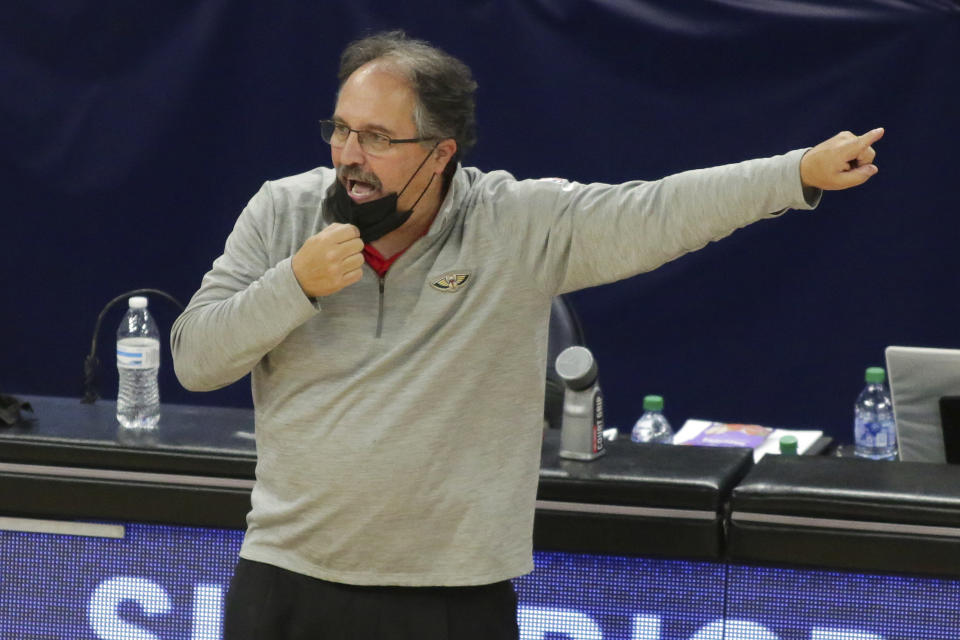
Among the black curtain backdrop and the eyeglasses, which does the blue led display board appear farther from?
the black curtain backdrop

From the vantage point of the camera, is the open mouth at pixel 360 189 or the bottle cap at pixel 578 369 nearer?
the open mouth at pixel 360 189

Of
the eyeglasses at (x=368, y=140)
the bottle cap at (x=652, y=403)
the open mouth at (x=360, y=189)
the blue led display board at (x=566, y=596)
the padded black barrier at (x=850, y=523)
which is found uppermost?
the eyeglasses at (x=368, y=140)

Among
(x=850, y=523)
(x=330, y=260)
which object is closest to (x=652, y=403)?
(x=850, y=523)

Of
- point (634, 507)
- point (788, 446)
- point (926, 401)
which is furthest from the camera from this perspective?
point (788, 446)

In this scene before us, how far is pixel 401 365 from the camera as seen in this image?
6.76 feet

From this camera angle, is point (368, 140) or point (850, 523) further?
point (850, 523)

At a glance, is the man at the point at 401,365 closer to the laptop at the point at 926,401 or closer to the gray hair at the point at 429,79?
the gray hair at the point at 429,79

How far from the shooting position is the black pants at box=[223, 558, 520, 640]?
2.12 metres

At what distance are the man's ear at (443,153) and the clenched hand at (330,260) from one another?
288 millimetres

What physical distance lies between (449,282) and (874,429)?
1.93m

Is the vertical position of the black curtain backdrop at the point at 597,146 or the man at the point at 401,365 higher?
the black curtain backdrop at the point at 597,146

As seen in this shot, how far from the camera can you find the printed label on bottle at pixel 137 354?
2.97 meters

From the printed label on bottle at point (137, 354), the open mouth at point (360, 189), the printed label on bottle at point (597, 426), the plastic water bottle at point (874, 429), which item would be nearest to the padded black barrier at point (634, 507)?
the printed label on bottle at point (597, 426)

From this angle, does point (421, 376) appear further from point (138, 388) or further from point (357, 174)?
point (138, 388)
